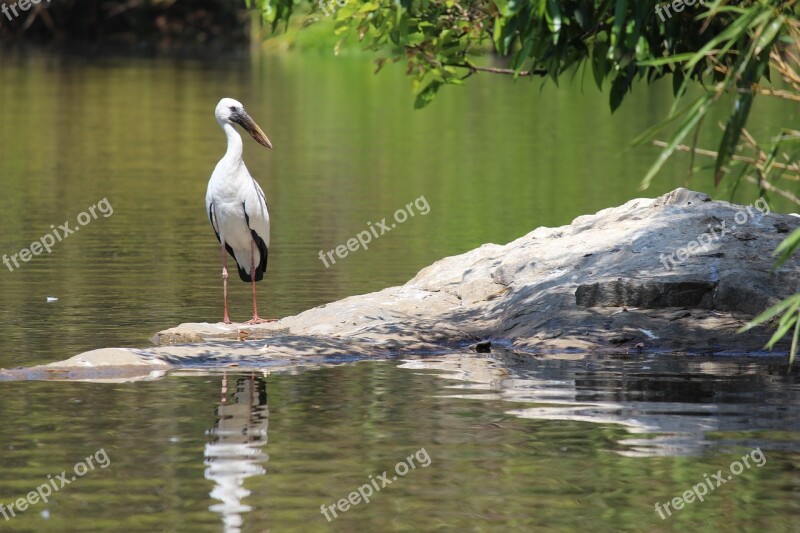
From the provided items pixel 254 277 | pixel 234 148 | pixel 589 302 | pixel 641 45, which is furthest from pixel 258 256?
pixel 641 45

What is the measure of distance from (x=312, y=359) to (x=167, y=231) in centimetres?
996

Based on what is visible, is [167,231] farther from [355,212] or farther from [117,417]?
[117,417]

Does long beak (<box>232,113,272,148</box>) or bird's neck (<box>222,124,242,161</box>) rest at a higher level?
long beak (<box>232,113,272,148</box>)

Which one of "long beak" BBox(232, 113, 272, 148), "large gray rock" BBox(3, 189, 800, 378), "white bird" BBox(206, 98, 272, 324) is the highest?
"long beak" BBox(232, 113, 272, 148)

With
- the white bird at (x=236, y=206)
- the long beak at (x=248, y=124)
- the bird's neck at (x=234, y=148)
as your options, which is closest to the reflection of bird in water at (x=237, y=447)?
the white bird at (x=236, y=206)

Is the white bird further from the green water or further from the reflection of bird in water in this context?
the reflection of bird in water

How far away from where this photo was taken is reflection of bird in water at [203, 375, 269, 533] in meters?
9.01

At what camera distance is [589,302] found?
1449 cm

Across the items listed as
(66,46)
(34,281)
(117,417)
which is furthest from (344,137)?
(66,46)

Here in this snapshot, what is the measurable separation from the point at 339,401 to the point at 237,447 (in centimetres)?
163

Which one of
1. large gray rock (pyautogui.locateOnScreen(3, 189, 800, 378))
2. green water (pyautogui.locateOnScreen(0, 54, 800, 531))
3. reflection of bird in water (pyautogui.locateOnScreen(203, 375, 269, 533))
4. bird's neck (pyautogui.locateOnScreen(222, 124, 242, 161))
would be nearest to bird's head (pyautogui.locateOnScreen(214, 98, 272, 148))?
bird's neck (pyautogui.locateOnScreen(222, 124, 242, 161))

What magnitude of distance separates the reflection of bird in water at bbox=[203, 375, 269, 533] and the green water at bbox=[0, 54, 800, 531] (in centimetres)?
3

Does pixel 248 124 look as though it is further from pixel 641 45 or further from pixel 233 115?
pixel 641 45

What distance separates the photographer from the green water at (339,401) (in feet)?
29.8
